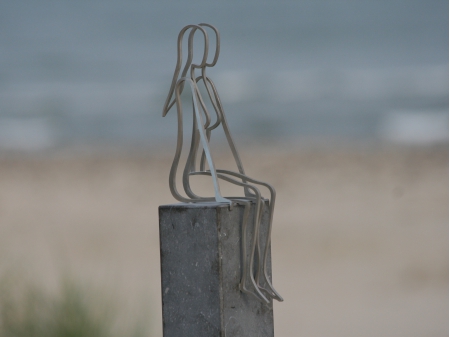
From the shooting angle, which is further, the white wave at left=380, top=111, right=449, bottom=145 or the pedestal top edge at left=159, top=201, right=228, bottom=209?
the white wave at left=380, top=111, right=449, bottom=145

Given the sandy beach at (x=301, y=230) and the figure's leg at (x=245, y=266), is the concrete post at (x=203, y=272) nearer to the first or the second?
the figure's leg at (x=245, y=266)

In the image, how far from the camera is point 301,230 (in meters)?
5.27

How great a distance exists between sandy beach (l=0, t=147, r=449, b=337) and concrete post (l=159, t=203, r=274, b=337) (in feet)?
4.75

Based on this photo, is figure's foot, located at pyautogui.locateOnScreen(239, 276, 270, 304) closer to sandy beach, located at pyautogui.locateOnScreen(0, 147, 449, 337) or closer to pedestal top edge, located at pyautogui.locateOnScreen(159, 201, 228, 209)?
pedestal top edge, located at pyautogui.locateOnScreen(159, 201, 228, 209)

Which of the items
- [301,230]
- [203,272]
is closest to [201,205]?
[203,272]

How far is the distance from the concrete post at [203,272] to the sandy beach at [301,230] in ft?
4.75

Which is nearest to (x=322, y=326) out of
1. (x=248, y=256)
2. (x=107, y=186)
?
(x=248, y=256)

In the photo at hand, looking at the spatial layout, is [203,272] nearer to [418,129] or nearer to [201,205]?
[201,205]

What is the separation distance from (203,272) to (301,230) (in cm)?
412

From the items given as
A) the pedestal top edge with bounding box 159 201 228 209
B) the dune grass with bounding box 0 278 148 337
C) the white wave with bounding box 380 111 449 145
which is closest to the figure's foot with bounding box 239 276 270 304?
the pedestal top edge with bounding box 159 201 228 209

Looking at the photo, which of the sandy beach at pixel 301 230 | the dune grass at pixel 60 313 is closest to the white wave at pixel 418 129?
the sandy beach at pixel 301 230

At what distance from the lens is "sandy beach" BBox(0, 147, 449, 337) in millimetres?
3586

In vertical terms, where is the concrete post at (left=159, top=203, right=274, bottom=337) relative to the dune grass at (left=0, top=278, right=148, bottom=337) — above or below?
above

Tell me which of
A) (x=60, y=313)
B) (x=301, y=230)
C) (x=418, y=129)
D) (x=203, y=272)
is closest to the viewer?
(x=203, y=272)
